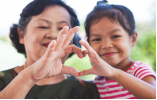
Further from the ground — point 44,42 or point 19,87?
point 44,42

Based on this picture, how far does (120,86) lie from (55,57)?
1.48 feet

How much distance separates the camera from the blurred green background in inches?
27.9

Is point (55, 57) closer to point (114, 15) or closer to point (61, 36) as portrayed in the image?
point (61, 36)

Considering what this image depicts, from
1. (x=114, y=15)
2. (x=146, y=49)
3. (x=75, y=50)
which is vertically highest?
(x=114, y=15)

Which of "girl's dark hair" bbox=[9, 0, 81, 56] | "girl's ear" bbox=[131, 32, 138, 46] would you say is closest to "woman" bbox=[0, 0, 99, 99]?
"girl's dark hair" bbox=[9, 0, 81, 56]

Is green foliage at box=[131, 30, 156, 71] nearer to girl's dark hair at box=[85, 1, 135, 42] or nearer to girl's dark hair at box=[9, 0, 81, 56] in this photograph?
girl's dark hair at box=[85, 1, 135, 42]

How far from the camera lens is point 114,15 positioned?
794 millimetres

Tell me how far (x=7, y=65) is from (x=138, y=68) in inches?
24.9

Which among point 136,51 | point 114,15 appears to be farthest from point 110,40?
point 136,51

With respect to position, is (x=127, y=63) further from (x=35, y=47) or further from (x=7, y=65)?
(x=7, y=65)

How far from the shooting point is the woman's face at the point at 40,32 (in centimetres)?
73

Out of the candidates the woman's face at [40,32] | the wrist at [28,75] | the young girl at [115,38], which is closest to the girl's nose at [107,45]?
the young girl at [115,38]

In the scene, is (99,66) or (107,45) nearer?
(99,66)

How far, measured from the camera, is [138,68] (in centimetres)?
80
